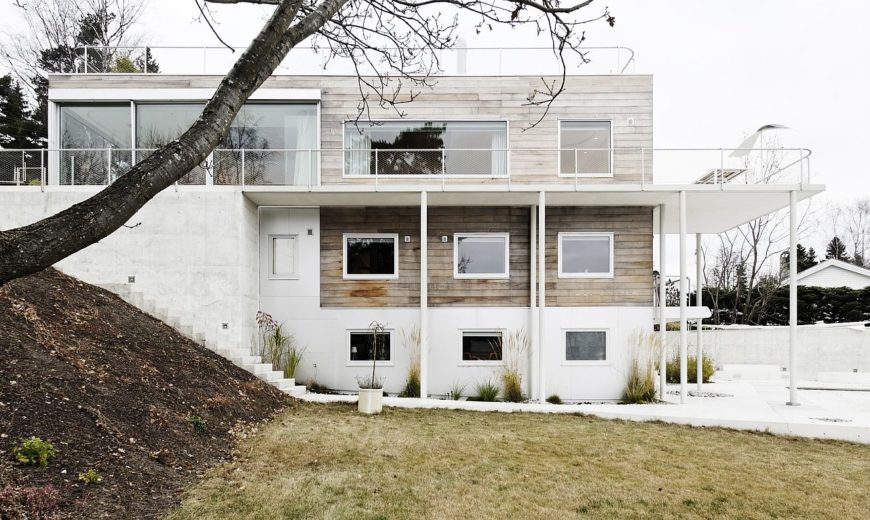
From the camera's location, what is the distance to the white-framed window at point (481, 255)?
12211 mm

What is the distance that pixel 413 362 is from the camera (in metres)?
11.4

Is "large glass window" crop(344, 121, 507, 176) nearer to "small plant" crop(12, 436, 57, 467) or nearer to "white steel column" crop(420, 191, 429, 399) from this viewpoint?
"white steel column" crop(420, 191, 429, 399)

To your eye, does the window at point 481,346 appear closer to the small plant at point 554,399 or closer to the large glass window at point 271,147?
the small plant at point 554,399

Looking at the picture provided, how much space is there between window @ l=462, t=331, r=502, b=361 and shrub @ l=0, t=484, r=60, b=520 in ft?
28.7

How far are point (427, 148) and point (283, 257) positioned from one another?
3935mm

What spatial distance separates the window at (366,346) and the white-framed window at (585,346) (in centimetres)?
378

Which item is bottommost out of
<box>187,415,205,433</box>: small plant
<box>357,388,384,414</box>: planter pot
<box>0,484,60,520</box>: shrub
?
<box>357,388,384,414</box>: planter pot

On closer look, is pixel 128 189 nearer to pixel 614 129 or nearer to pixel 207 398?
pixel 207 398

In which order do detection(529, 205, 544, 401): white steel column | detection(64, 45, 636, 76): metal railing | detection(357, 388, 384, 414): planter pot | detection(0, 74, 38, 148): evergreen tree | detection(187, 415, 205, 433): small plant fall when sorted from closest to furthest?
detection(187, 415, 205, 433): small plant < detection(357, 388, 384, 414): planter pot < detection(529, 205, 544, 401): white steel column < detection(64, 45, 636, 76): metal railing < detection(0, 74, 38, 148): evergreen tree

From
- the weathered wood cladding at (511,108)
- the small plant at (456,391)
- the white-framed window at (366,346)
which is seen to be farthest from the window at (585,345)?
the white-framed window at (366,346)

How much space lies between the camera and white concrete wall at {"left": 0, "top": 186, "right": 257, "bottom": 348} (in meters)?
10.6

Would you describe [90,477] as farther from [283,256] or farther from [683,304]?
[683,304]

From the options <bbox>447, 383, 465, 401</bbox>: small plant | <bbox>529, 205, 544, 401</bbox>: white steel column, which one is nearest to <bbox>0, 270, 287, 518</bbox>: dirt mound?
<bbox>447, 383, 465, 401</bbox>: small plant

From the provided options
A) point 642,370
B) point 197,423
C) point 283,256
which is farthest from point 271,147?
point 642,370
